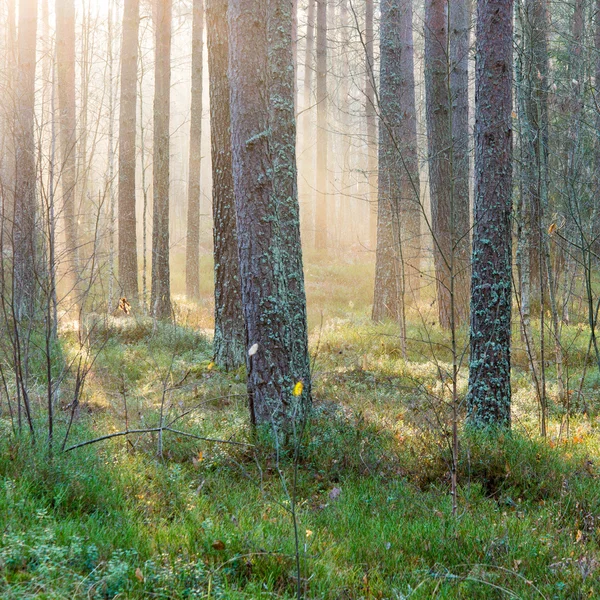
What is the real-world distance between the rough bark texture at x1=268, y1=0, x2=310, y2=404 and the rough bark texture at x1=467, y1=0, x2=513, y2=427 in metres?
1.75

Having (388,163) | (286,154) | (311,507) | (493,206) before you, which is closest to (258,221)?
(286,154)

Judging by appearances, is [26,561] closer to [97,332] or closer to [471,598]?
[471,598]

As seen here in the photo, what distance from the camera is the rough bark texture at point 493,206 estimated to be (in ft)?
17.7

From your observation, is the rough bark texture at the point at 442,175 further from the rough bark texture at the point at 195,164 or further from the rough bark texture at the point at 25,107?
the rough bark texture at the point at 195,164

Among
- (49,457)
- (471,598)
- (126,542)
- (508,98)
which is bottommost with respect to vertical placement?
(471,598)

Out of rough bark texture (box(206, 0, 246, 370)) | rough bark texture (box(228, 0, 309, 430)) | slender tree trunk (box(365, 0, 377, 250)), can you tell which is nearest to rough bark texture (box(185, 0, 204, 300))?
slender tree trunk (box(365, 0, 377, 250))

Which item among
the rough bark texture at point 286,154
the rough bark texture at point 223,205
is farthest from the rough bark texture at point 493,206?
the rough bark texture at point 223,205

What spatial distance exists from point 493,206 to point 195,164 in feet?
42.9

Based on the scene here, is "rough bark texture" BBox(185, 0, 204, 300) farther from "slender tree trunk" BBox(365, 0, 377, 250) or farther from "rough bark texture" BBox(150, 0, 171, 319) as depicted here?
"slender tree trunk" BBox(365, 0, 377, 250)

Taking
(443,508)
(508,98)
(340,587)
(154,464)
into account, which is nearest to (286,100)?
(508,98)

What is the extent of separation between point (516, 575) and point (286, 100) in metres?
4.76

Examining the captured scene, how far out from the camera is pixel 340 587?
289 centimetres

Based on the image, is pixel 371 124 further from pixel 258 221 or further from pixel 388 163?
pixel 258 221

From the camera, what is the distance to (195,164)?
17.1m
